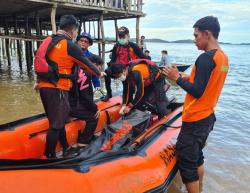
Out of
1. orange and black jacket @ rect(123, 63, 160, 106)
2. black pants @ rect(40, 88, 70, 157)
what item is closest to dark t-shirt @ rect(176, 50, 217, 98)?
black pants @ rect(40, 88, 70, 157)

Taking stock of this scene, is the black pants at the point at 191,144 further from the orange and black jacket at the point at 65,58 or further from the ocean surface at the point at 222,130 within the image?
the ocean surface at the point at 222,130

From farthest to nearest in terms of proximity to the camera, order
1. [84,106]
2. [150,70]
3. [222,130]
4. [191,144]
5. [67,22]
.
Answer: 1. [222,130]
2. [150,70]
3. [84,106]
4. [67,22]
5. [191,144]

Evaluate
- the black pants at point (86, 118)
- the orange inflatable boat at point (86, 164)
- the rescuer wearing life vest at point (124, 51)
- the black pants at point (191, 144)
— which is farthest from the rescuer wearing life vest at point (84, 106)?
the black pants at point (191, 144)

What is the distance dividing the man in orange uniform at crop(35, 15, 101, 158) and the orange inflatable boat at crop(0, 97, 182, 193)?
392 millimetres

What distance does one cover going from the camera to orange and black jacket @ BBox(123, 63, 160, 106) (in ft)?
14.5

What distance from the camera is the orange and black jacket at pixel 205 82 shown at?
2775 millimetres

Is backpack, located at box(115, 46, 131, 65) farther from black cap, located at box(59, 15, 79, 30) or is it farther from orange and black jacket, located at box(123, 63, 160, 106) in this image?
black cap, located at box(59, 15, 79, 30)

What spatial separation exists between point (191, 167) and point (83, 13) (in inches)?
441

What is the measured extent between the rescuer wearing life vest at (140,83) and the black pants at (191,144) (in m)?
1.40

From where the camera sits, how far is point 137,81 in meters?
4.41

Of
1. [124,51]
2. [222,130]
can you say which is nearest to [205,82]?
[124,51]

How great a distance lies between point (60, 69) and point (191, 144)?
154cm

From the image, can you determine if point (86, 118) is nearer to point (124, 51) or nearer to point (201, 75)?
point (124, 51)

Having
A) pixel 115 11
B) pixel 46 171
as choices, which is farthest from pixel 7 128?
pixel 115 11
